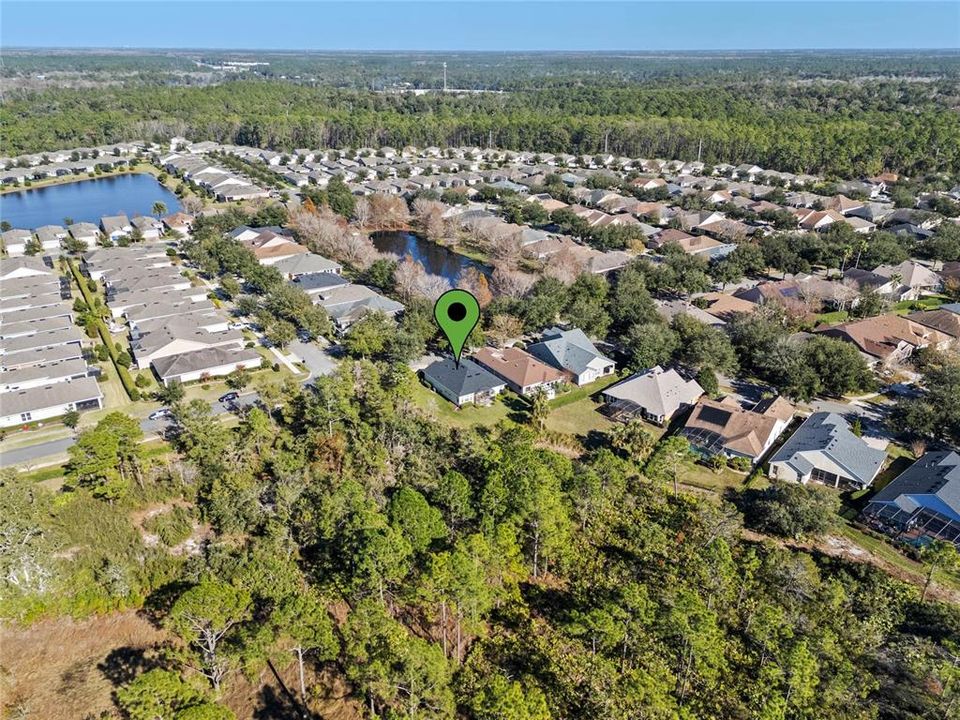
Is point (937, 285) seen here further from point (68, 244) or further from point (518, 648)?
point (68, 244)

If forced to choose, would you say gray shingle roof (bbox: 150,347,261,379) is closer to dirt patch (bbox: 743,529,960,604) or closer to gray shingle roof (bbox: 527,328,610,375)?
gray shingle roof (bbox: 527,328,610,375)

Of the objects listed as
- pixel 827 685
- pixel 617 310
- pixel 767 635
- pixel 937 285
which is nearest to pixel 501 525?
pixel 767 635

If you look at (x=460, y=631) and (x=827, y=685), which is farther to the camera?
(x=460, y=631)

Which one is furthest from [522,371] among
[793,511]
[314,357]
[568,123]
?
[568,123]

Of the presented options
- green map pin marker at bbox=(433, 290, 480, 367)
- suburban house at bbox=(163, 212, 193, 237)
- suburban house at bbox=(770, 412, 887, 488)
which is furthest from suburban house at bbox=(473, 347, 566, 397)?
suburban house at bbox=(163, 212, 193, 237)

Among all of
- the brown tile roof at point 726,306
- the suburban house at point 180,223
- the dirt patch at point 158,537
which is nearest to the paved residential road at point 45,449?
the dirt patch at point 158,537

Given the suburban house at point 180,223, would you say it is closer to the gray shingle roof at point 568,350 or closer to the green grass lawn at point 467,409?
the green grass lawn at point 467,409

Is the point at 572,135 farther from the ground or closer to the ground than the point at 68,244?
farther from the ground

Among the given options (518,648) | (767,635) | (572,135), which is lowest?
(518,648)
